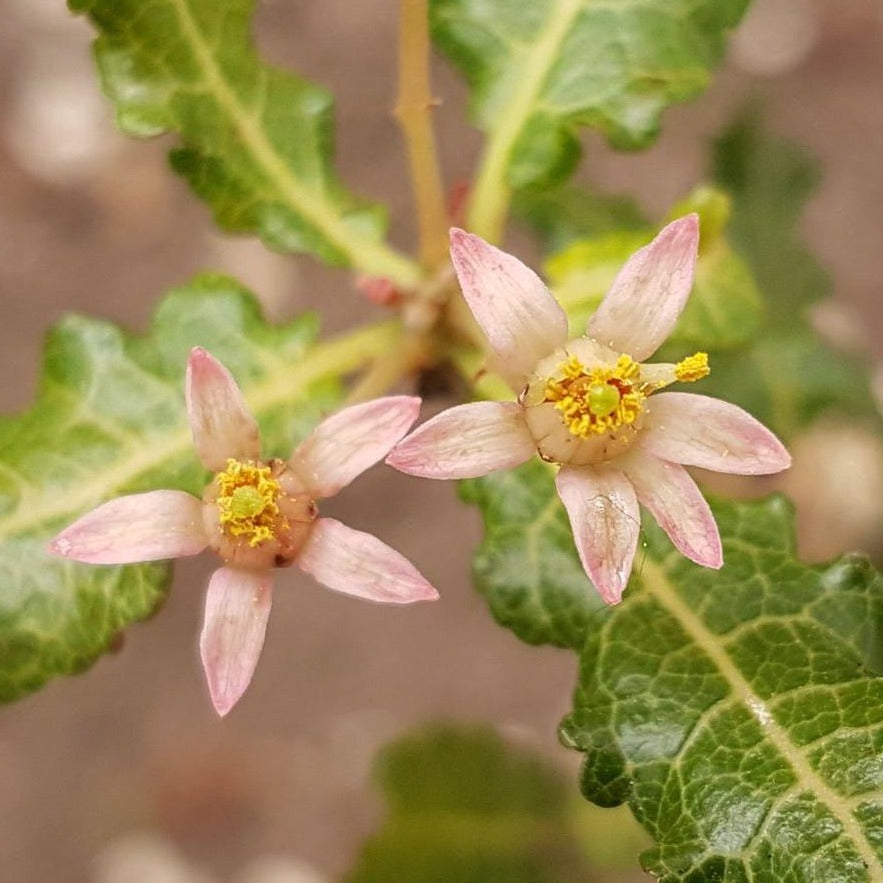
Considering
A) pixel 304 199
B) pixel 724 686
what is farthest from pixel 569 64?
pixel 724 686

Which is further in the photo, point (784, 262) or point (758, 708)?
point (784, 262)

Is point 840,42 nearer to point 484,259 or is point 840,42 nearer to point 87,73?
point 87,73

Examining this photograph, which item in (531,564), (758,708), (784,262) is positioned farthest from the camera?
(784,262)

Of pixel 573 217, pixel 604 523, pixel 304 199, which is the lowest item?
pixel 604 523

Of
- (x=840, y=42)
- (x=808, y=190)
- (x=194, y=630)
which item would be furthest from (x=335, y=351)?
(x=840, y=42)

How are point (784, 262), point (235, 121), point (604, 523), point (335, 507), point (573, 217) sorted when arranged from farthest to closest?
point (335, 507), point (784, 262), point (573, 217), point (235, 121), point (604, 523)

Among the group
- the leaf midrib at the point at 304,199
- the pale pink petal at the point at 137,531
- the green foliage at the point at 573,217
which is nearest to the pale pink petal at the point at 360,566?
the pale pink petal at the point at 137,531

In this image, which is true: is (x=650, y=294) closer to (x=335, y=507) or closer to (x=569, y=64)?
(x=569, y=64)
